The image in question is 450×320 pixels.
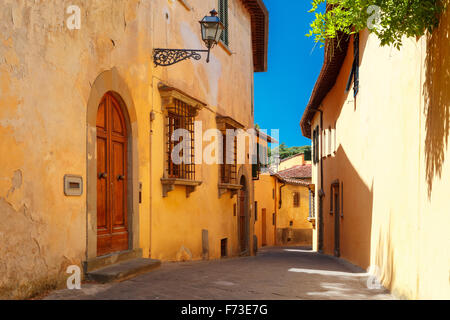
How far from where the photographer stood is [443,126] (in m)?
4.26

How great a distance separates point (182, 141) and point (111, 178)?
3.08m

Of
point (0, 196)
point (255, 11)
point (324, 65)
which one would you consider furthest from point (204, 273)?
point (255, 11)

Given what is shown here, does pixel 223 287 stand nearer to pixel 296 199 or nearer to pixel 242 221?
pixel 242 221

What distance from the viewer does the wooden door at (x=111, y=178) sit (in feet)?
22.0

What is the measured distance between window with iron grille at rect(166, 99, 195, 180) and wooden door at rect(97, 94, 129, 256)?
1833mm

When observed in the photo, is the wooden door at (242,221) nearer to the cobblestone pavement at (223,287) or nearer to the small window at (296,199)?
the cobblestone pavement at (223,287)

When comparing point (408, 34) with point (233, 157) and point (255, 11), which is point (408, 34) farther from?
point (255, 11)

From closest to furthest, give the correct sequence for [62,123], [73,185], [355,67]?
[62,123] → [73,185] → [355,67]

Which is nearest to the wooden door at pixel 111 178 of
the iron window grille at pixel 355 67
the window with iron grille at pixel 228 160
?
Result: the iron window grille at pixel 355 67

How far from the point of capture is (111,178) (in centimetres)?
700

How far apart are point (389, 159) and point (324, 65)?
25.5 ft

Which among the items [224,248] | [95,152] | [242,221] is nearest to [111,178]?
[95,152]

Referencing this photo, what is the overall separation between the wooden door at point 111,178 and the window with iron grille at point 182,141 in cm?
183

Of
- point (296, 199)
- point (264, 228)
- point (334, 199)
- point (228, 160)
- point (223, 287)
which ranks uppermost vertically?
point (228, 160)
